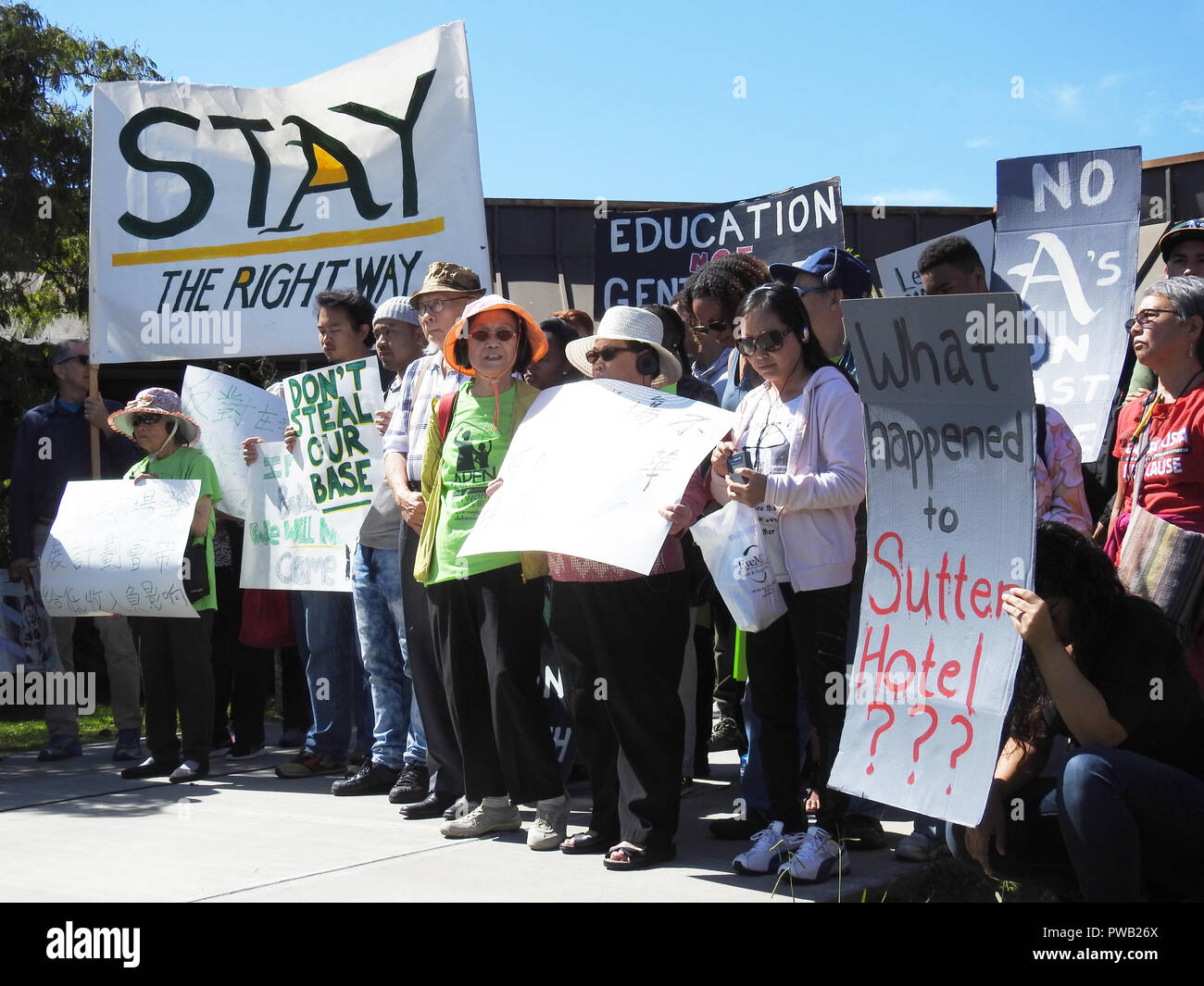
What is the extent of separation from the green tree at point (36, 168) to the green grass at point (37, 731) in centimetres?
343

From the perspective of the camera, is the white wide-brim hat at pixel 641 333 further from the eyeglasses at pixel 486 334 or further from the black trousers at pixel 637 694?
the black trousers at pixel 637 694

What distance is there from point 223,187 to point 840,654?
4.94m

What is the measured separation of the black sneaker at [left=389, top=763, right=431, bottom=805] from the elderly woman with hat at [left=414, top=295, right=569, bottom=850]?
52 centimetres

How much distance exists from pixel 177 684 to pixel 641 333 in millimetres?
3131

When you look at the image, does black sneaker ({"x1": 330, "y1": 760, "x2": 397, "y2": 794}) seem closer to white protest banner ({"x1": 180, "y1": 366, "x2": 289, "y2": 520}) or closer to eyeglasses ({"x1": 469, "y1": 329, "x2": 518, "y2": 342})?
white protest banner ({"x1": 180, "y1": 366, "x2": 289, "y2": 520})

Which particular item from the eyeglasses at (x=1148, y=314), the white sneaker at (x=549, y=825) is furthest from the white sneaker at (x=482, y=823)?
the eyeglasses at (x=1148, y=314)

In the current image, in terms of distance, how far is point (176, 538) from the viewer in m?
6.34

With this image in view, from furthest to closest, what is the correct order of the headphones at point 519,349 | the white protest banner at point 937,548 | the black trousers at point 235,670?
the black trousers at point 235,670, the headphones at point 519,349, the white protest banner at point 937,548

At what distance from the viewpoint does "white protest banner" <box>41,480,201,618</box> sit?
627 centimetres

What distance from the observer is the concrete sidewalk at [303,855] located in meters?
4.05

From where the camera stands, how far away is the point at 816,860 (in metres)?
4.05

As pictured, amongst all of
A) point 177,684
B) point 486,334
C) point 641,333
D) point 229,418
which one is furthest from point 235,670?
point 641,333

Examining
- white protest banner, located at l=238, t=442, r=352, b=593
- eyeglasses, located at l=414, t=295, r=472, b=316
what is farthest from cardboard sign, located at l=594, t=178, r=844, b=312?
white protest banner, located at l=238, t=442, r=352, b=593

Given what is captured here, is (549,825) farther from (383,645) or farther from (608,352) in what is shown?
(608,352)
